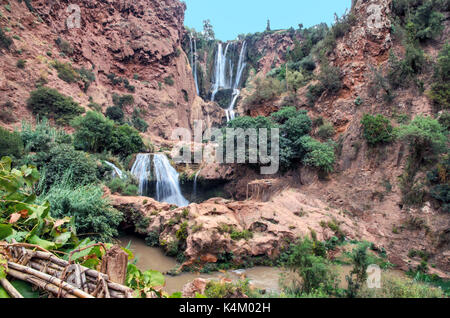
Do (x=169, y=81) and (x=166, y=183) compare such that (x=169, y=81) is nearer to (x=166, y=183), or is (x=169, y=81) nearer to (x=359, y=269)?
(x=166, y=183)

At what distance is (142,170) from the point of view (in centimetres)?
1983

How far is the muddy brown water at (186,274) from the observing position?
356 inches

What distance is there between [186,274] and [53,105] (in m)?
21.5

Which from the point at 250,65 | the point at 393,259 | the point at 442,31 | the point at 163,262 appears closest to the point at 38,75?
the point at 163,262

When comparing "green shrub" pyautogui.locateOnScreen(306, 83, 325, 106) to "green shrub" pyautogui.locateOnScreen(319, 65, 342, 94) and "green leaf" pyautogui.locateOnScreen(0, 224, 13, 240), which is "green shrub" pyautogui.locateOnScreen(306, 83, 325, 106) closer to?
"green shrub" pyautogui.locateOnScreen(319, 65, 342, 94)

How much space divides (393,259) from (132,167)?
18375mm

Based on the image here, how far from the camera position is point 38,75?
914 inches

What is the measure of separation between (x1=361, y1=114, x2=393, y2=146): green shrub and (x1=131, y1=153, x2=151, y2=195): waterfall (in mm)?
16255

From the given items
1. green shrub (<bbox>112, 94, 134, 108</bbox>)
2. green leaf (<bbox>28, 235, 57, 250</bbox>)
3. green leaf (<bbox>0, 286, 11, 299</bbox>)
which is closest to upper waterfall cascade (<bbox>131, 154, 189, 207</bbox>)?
green shrub (<bbox>112, 94, 134, 108</bbox>)

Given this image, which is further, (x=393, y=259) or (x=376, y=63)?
(x=376, y=63)

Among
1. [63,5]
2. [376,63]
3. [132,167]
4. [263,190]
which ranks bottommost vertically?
[263,190]

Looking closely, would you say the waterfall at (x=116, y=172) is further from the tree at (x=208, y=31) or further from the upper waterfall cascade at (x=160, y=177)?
the tree at (x=208, y=31)

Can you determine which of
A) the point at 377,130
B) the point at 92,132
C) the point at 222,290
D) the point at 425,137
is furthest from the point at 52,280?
the point at 92,132
